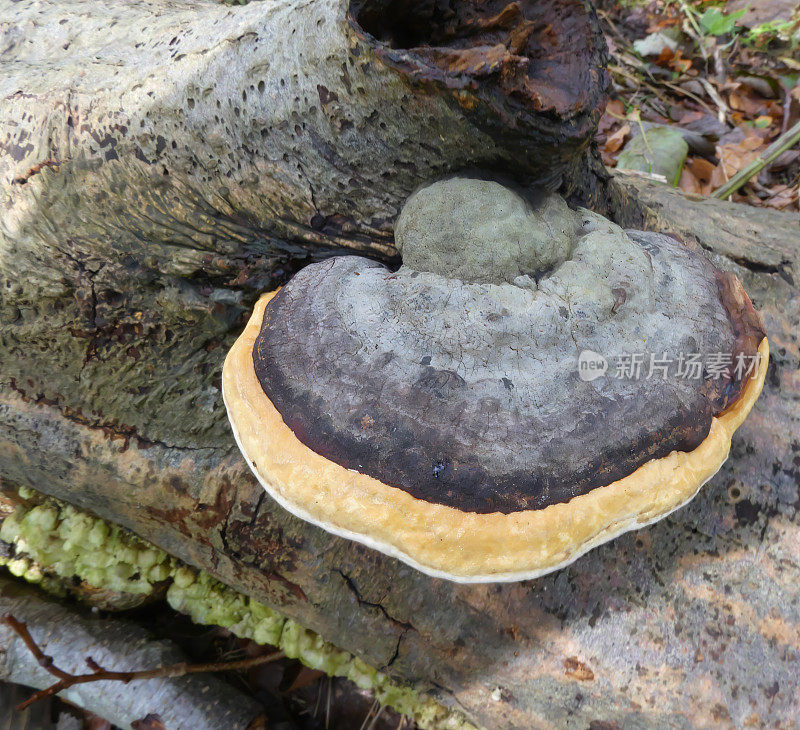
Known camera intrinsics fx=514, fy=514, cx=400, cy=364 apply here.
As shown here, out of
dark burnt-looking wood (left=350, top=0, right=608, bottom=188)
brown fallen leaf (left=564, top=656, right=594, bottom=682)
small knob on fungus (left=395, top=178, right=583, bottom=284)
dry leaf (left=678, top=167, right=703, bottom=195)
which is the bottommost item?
dry leaf (left=678, top=167, right=703, bottom=195)

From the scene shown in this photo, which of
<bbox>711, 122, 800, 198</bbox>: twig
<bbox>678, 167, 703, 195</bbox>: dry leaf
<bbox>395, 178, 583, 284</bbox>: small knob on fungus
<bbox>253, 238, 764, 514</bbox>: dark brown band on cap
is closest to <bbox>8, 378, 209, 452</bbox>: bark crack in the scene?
<bbox>253, 238, 764, 514</bbox>: dark brown band on cap

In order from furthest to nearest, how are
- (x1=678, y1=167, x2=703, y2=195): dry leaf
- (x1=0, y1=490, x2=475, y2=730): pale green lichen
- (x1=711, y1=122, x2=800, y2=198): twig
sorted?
(x1=678, y1=167, x2=703, y2=195): dry leaf
(x1=711, y1=122, x2=800, y2=198): twig
(x1=0, y1=490, x2=475, y2=730): pale green lichen

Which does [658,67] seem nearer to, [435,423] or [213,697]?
[435,423]

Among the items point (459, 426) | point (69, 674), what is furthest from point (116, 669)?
point (459, 426)

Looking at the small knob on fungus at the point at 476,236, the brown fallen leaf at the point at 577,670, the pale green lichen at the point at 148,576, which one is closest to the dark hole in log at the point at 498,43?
→ the small knob on fungus at the point at 476,236

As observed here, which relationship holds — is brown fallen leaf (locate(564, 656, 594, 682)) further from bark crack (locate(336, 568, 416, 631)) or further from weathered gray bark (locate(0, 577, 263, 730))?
weathered gray bark (locate(0, 577, 263, 730))

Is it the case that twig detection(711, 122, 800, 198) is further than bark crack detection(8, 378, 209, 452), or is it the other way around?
twig detection(711, 122, 800, 198)

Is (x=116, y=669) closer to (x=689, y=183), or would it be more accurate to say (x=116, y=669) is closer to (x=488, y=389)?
(x=488, y=389)

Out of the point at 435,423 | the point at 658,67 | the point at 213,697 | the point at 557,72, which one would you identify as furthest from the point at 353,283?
the point at 658,67
